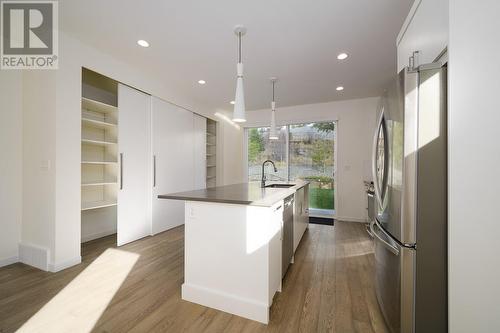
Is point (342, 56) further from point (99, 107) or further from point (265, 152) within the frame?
point (99, 107)

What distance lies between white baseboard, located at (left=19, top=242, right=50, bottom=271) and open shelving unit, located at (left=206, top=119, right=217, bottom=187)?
10.9 feet

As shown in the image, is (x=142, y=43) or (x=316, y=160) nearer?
(x=142, y=43)

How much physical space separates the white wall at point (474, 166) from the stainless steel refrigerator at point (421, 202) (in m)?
0.19

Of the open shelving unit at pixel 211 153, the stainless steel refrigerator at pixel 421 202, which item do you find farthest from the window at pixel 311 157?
the stainless steel refrigerator at pixel 421 202

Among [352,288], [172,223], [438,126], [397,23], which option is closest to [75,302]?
[172,223]

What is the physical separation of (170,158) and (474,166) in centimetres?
379

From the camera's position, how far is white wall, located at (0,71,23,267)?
2301mm

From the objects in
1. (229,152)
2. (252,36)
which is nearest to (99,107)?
(252,36)

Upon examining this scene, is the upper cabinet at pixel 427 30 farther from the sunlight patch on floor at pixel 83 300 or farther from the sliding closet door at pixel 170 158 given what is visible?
the sliding closet door at pixel 170 158

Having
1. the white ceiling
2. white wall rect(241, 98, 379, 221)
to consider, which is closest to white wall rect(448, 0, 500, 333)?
the white ceiling

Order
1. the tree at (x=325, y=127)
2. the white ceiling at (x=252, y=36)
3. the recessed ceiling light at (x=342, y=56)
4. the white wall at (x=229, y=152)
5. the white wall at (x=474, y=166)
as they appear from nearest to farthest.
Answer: the white wall at (x=474, y=166) → the white ceiling at (x=252, y=36) → the recessed ceiling light at (x=342, y=56) → the tree at (x=325, y=127) → the white wall at (x=229, y=152)

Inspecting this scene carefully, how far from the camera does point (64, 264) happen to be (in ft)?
7.31

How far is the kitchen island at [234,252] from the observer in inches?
58.4

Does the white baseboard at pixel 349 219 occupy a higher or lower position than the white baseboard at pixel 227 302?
lower
